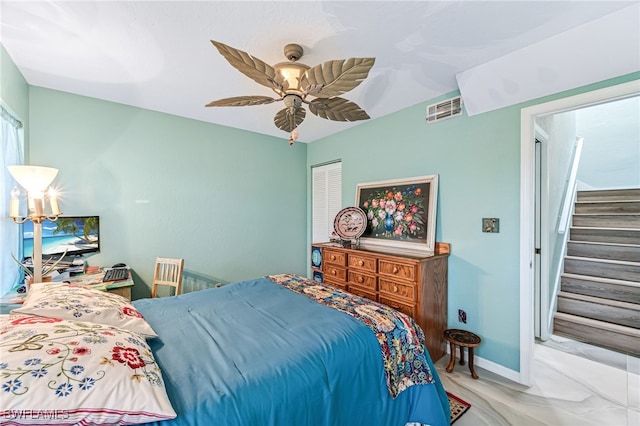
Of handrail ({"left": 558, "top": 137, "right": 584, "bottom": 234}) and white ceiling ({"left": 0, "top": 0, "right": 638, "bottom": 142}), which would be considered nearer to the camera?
white ceiling ({"left": 0, "top": 0, "right": 638, "bottom": 142})

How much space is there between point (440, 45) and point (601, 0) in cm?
83

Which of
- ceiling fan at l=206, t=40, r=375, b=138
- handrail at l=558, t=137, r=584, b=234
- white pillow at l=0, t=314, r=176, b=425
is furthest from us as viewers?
handrail at l=558, t=137, r=584, b=234

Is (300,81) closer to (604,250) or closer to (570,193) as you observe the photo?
(604,250)

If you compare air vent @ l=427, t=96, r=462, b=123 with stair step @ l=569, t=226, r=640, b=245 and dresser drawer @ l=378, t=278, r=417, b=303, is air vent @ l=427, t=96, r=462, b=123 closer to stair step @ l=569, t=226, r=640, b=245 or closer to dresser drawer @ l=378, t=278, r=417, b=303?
dresser drawer @ l=378, t=278, r=417, b=303

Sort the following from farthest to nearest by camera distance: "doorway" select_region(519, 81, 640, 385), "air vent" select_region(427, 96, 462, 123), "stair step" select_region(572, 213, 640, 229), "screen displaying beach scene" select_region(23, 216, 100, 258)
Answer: "stair step" select_region(572, 213, 640, 229) < "air vent" select_region(427, 96, 462, 123) < "screen displaying beach scene" select_region(23, 216, 100, 258) < "doorway" select_region(519, 81, 640, 385)

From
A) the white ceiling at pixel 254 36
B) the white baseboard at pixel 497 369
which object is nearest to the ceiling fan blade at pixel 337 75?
the white ceiling at pixel 254 36

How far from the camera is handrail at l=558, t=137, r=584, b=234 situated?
3.67 metres

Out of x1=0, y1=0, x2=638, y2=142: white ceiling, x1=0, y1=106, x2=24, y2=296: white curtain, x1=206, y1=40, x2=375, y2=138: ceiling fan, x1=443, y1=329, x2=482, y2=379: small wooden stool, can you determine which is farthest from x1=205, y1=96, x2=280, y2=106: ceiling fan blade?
x1=443, y1=329, x2=482, y2=379: small wooden stool

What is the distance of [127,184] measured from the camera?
9.53 feet

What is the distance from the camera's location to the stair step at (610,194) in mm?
3902

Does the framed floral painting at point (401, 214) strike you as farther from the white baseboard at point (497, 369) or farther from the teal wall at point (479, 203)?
the white baseboard at point (497, 369)

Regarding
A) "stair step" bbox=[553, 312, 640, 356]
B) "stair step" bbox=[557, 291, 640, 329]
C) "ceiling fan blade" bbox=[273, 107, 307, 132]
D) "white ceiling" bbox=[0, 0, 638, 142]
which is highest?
"white ceiling" bbox=[0, 0, 638, 142]

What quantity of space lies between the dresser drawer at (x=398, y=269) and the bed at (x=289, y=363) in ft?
1.99

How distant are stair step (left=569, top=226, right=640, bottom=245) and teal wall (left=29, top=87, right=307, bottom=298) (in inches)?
154
